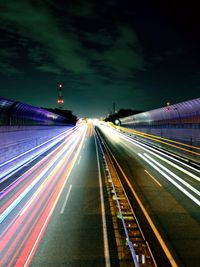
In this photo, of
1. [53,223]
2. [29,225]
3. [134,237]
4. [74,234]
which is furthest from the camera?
[53,223]

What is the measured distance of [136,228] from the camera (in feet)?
37.8

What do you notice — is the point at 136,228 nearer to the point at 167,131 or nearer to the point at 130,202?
the point at 130,202

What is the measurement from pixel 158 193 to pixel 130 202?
2.77 meters

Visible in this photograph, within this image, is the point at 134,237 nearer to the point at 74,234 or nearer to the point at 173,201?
the point at 74,234

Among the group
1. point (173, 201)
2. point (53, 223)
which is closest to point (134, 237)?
point (53, 223)

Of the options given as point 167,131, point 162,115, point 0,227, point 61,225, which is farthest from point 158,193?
point 162,115

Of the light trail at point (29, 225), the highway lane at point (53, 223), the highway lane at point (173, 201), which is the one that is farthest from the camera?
the highway lane at point (173, 201)

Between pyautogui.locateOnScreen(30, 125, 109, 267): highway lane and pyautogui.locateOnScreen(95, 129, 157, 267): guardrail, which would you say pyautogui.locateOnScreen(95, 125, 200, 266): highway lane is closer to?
pyautogui.locateOnScreen(95, 129, 157, 267): guardrail

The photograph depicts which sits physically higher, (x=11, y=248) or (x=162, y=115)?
(x=162, y=115)

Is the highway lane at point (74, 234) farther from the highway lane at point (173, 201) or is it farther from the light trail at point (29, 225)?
the highway lane at point (173, 201)

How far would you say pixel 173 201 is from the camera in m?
15.3

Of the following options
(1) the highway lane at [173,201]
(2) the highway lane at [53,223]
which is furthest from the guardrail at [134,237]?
(2) the highway lane at [53,223]

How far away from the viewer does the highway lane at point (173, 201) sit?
9.93 metres

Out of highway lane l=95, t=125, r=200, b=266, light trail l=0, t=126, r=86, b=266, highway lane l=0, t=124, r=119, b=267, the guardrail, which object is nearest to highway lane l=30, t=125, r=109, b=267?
highway lane l=0, t=124, r=119, b=267
